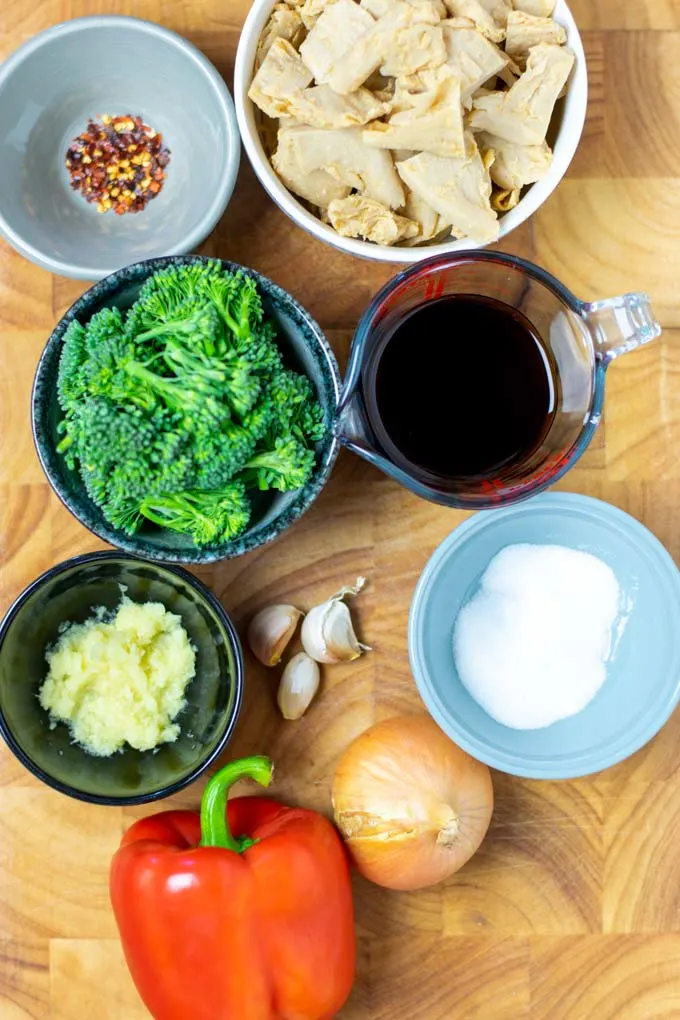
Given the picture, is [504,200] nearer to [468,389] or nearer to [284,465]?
[468,389]

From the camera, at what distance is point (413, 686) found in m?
1.38

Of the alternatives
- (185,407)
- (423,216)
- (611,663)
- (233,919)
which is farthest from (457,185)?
(233,919)

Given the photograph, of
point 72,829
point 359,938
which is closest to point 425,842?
point 359,938

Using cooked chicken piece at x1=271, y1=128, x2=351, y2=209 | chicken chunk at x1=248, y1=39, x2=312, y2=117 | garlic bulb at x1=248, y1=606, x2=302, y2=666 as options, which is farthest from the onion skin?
chicken chunk at x1=248, y1=39, x2=312, y2=117

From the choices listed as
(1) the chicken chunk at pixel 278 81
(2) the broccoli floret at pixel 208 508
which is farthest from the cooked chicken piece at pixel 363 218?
(2) the broccoli floret at pixel 208 508

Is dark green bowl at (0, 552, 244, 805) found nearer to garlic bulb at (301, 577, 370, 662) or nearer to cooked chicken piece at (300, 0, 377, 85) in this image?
garlic bulb at (301, 577, 370, 662)

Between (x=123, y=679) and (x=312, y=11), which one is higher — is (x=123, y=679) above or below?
below

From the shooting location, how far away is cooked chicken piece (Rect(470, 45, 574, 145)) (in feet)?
3.86

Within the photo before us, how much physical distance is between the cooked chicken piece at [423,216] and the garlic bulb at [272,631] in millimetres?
503

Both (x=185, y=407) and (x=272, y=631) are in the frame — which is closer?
(x=185, y=407)

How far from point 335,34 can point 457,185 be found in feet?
0.70

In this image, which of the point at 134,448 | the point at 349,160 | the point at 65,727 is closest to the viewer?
the point at 134,448

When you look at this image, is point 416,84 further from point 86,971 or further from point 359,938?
point 86,971

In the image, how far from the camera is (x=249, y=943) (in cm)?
122
